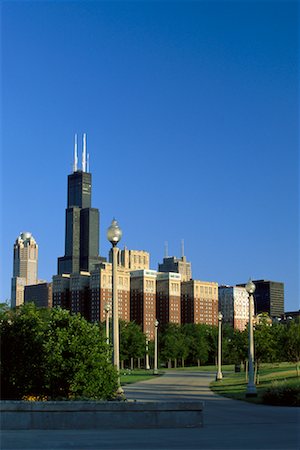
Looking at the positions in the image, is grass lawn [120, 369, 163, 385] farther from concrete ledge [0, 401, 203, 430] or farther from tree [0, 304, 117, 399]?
concrete ledge [0, 401, 203, 430]

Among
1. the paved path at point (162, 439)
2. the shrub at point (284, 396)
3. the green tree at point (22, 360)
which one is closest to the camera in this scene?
the paved path at point (162, 439)

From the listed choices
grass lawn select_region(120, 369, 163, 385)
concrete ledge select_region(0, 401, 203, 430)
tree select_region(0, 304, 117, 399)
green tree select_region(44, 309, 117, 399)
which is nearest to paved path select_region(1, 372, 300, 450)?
concrete ledge select_region(0, 401, 203, 430)

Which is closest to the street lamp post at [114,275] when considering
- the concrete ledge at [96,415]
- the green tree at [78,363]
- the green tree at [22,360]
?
the green tree at [78,363]

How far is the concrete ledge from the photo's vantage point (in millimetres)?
15109

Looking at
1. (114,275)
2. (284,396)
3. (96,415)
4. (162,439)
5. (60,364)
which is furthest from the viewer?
(284,396)

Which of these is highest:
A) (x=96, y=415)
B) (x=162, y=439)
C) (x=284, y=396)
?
(x=96, y=415)

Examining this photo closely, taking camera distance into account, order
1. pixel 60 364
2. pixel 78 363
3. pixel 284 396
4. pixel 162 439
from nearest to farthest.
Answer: pixel 162 439 → pixel 78 363 → pixel 60 364 → pixel 284 396

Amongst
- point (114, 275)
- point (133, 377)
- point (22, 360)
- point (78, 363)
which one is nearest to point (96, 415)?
point (114, 275)

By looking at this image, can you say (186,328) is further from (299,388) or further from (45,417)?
(45,417)

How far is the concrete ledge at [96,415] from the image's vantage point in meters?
15.1

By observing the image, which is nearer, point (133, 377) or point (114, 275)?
point (114, 275)

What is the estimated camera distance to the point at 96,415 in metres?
15.6

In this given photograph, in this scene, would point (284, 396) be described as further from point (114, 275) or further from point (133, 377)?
point (133, 377)

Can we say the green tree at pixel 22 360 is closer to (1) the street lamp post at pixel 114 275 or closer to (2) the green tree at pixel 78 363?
(2) the green tree at pixel 78 363
